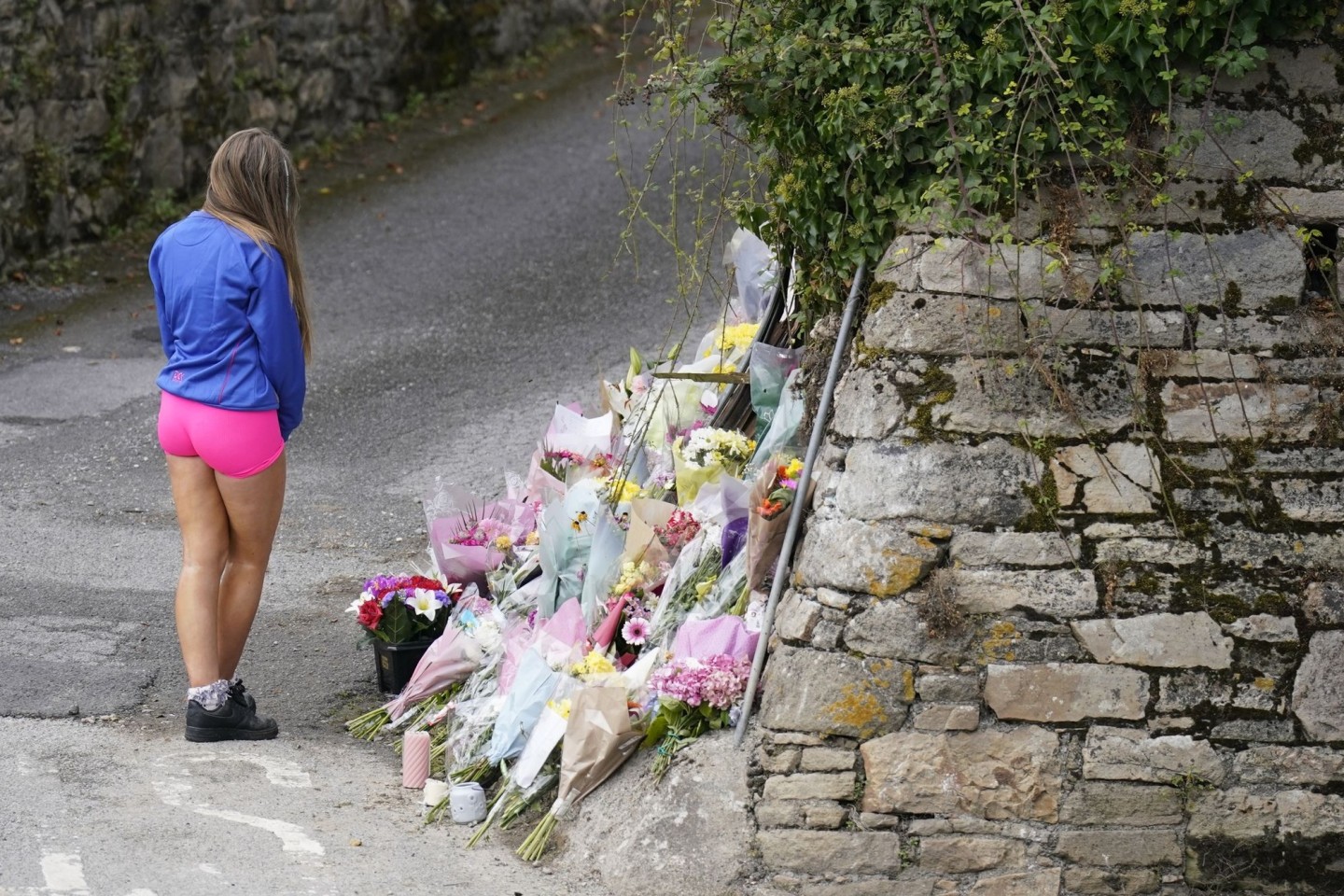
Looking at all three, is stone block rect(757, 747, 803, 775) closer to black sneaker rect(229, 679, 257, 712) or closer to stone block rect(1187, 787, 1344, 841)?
stone block rect(1187, 787, 1344, 841)

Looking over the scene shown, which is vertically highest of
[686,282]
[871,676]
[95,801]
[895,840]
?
[686,282]

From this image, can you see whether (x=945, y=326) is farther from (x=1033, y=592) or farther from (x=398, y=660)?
(x=398, y=660)

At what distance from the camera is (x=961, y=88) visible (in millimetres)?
3322

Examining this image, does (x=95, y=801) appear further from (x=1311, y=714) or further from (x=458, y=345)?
(x=458, y=345)

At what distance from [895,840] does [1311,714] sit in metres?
1.02

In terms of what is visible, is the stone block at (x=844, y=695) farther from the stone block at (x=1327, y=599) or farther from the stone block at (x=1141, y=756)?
the stone block at (x=1327, y=599)

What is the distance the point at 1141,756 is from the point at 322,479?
13.3ft

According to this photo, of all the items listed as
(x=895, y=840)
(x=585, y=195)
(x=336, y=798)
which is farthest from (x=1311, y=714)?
(x=585, y=195)

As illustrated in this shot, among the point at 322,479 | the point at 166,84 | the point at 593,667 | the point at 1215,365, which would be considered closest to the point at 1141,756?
the point at 1215,365

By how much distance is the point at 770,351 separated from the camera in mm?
4387

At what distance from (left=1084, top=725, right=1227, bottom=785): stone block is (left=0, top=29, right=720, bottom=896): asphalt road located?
134 centimetres

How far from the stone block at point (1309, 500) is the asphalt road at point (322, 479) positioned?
196 cm

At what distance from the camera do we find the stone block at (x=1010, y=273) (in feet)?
11.0

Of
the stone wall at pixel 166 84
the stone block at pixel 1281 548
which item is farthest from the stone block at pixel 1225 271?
the stone wall at pixel 166 84
